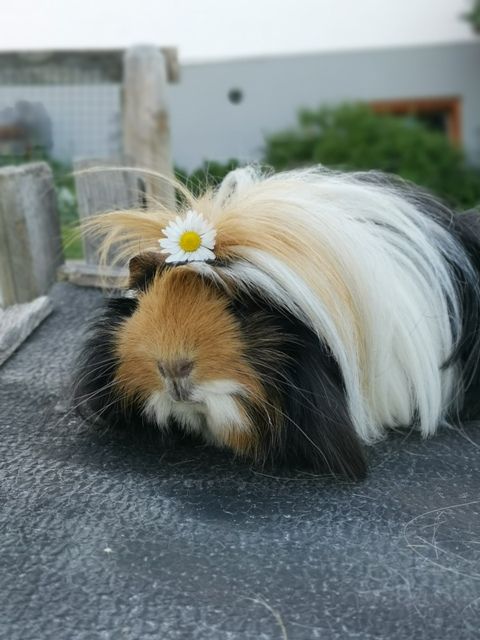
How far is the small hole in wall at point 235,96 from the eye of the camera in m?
5.30

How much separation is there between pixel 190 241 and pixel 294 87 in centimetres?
439

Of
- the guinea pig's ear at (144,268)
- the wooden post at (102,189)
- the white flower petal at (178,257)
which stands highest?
the white flower petal at (178,257)

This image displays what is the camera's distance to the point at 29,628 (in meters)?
0.96

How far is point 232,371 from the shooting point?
1.21m

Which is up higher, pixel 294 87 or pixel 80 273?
pixel 294 87

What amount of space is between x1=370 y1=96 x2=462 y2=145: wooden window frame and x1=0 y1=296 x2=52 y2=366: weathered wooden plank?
4.02 metres

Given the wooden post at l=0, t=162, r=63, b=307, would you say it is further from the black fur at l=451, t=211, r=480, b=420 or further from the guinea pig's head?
the black fur at l=451, t=211, r=480, b=420

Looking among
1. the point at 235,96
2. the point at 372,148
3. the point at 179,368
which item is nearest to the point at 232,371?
the point at 179,368

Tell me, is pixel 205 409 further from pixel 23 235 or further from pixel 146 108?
pixel 146 108

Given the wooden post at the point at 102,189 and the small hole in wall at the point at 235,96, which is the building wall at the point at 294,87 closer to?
the small hole in wall at the point at 235,96

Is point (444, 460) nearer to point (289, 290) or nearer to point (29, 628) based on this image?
point (289, 290)

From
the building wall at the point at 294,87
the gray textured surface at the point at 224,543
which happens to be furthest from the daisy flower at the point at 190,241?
the building wall at the point at 294,87

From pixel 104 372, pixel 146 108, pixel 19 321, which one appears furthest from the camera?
pixel 146 108

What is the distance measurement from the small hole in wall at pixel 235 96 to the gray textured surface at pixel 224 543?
412 cm
